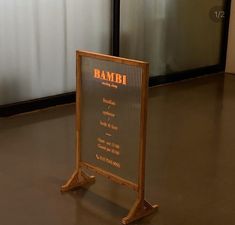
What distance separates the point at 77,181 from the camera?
123 inches

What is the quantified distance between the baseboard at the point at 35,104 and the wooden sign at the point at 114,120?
1.88 m

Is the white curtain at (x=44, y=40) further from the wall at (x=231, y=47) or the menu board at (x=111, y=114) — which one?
the wall at (x=231, y=47)

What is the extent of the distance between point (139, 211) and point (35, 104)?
2499 millimetres

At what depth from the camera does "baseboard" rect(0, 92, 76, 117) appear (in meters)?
4.70

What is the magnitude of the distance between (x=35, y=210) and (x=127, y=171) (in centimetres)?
62

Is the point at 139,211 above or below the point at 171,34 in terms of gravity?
below

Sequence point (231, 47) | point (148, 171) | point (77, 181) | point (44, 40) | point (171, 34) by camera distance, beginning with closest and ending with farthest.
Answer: point (77, 181)
point (148, 171)
point (44, 40)
point (171, 34)
point (231, 47)

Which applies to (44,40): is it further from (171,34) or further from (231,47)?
(231,47)

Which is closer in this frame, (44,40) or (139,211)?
(139,211)

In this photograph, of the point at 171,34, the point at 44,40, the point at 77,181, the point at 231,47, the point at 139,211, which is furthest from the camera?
the point at 231,47

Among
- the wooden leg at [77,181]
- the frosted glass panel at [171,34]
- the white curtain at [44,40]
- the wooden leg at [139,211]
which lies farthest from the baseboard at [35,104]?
the wooden leg at [139,211]

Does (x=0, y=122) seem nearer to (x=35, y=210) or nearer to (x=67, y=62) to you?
(x=67, y=62)

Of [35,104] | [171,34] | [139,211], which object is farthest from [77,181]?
[171,34]

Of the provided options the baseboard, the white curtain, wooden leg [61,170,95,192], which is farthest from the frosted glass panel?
wooden leg [61,170,95,192]
